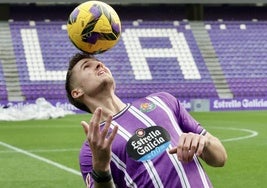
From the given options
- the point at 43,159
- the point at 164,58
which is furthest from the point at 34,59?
the point at 43,159

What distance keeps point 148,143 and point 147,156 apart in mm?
65

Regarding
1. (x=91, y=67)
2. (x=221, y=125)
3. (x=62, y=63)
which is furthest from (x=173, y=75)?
(x=91, y=67)

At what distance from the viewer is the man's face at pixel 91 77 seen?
3.29m

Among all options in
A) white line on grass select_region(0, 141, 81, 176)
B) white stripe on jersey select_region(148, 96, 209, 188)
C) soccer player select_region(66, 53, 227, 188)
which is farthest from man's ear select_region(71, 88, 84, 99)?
white line on grass select_region(0, 141, 81, 176)

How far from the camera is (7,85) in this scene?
2912 cm

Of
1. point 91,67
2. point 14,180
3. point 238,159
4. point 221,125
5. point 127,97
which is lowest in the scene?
point 127,97

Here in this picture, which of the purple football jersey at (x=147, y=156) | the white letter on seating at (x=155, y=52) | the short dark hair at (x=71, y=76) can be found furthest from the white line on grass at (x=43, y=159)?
the white letter on seating at (x=155, y=52)

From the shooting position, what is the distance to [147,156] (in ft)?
10.3

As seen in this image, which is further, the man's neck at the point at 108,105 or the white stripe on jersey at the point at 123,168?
the man's neck at the point at 108,105

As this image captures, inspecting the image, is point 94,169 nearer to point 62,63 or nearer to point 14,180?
point 14,180

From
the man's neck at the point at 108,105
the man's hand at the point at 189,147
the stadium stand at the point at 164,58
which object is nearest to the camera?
the man's hand at the point at 189,147

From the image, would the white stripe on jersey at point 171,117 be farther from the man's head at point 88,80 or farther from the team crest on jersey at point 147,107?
the man's head at point 88,80

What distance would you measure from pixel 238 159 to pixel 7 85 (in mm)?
19335

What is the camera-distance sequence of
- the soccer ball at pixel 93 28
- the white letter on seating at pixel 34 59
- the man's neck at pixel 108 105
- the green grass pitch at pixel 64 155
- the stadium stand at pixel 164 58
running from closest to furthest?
the man's neck at pixel 108 105
the soccer ball at pixel 93 28
the green grass pitch at pixel 64 155
the white letter on seating at pixel 34 59
the stadium stand at pixel 164 58
